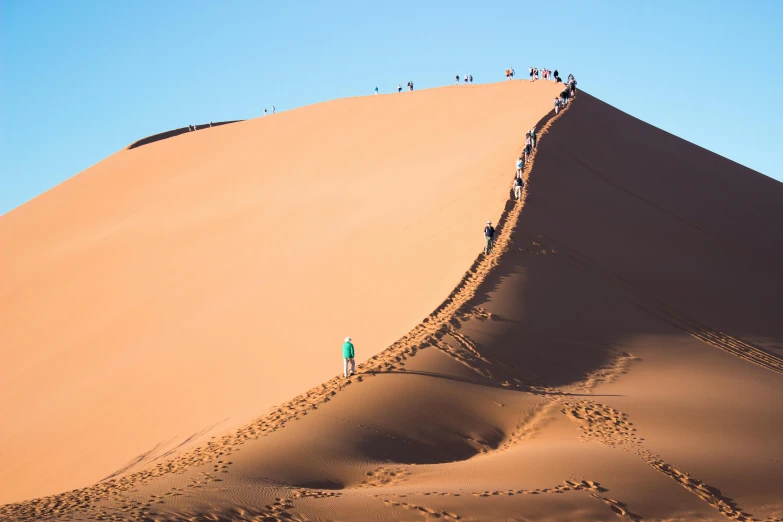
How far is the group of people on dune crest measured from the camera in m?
12.5

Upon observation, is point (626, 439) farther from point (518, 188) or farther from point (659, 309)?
point (518, 188)

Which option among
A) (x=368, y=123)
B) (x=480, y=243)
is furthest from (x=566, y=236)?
(x=368, y=123)

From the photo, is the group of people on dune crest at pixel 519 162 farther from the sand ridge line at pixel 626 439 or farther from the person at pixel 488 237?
the sand ridge line at pixel 626 439

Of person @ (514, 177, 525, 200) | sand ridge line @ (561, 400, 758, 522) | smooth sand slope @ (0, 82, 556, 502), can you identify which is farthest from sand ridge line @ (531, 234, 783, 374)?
sand ridge line @ (561, 400, 758, 522)

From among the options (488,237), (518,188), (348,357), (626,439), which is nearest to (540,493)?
(626,439)

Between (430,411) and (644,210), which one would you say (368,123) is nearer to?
(644,210)

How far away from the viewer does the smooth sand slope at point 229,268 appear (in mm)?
15242

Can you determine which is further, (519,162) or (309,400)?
(519,162)

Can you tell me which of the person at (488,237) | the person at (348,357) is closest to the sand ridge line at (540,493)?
the person at (348,357)

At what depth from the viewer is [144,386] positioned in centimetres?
1675

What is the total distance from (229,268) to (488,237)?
31.0 ft

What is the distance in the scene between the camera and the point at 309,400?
38.7ft

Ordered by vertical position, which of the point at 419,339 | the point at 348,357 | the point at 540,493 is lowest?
the point at 540,493

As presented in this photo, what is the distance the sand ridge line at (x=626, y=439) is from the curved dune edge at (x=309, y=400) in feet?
3.89
